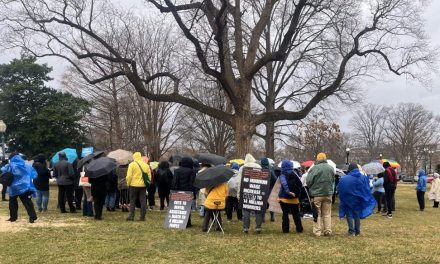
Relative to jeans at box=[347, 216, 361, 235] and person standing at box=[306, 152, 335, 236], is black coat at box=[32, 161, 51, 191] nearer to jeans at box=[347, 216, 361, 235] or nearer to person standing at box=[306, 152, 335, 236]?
person standing at box=[306, 152, 335, 236]

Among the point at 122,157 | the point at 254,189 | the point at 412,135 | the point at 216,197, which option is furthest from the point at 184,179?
the point at 412,135

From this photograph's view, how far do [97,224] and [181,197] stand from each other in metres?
2.24

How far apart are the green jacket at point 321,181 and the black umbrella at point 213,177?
1.89 meters

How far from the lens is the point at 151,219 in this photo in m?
12.8

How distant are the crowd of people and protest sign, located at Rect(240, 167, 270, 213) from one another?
18 centimetres

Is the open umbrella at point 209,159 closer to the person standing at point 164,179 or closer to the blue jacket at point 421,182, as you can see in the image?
the person standing at point 164,179

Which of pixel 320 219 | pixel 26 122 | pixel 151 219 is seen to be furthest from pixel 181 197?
pixel 26 122

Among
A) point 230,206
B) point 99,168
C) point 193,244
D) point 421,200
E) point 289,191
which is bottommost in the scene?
point 193,244

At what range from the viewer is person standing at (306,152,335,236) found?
403 inches

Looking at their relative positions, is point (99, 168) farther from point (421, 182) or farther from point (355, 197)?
point (421, 182)

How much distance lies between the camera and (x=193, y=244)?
883cm

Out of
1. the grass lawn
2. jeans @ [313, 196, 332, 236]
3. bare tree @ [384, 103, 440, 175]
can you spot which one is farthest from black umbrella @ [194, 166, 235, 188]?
bare tree @ [384, 103, 440, 175]

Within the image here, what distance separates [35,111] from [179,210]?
29.9 metres

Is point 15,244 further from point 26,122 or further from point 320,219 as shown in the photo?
point 26,122
